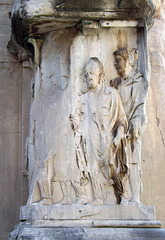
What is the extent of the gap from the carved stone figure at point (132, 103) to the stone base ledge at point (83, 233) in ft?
1.71

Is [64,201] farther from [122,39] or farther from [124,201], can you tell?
[122,39]

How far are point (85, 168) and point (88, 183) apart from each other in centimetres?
18

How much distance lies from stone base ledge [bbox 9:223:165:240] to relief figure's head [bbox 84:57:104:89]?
1793 mm

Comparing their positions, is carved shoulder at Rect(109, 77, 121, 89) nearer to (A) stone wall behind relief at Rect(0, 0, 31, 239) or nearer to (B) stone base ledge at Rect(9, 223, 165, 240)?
(A) stone wall behind relief at Rect(0, 0, 31, 239)

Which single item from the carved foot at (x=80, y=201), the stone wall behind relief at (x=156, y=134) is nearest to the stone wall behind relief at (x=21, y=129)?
the stone wall behind relief at (x=156, y=134)

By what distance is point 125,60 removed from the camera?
6637mm

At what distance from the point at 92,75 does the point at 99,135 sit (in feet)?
2.52

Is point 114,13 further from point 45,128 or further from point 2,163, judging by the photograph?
point 2,163

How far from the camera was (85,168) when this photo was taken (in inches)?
241

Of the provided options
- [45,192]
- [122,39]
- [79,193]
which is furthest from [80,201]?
[122,39]

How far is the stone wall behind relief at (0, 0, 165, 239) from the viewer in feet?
23.0

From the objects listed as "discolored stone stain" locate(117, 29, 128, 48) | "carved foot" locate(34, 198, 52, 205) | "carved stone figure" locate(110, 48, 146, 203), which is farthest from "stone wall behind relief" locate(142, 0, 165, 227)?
"carved foot" locate(34, 198, 52, 205)

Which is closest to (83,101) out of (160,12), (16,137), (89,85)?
(89,85)

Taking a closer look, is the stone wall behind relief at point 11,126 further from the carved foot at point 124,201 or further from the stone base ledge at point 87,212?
the carved foot at point 124,201
